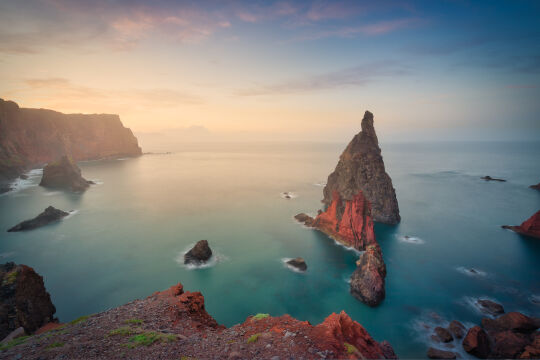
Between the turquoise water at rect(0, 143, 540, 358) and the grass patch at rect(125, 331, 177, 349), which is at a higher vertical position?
the grass patch at rect(125, 331, 177, 349)

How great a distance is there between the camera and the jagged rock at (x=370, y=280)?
88.6 ft

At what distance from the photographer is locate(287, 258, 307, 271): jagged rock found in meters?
34.4

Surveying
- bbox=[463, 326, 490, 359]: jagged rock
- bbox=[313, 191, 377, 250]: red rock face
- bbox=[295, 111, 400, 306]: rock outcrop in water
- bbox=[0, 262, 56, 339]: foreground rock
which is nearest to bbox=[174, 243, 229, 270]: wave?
bbox=[0, 262, 56, 339]: foreground rock

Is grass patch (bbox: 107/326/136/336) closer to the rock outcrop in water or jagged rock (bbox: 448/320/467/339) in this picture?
jagged rock (bbox: 448/320/467/339)

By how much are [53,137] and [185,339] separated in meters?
152

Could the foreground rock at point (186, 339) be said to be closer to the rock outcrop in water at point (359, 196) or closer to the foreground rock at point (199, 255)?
the foreground rock at point (199, 255)

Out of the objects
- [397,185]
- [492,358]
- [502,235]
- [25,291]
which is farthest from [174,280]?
[397,185]

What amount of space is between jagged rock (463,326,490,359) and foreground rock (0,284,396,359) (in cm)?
1274

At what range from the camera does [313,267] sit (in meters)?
34.8

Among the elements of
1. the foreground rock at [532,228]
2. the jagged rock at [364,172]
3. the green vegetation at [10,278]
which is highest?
the jagged rock at [364,172]

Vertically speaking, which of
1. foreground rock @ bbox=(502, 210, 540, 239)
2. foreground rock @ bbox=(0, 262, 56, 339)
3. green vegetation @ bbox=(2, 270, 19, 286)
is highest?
green vegetation @ bbox=(2, 270, 19, 286)

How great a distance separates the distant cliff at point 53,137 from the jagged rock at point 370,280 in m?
116

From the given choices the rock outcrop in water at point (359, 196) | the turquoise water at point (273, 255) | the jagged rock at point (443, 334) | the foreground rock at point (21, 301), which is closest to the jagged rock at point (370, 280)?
the turquoise water at point (273, 255)

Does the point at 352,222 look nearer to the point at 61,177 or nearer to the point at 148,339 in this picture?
the point at 148,339
